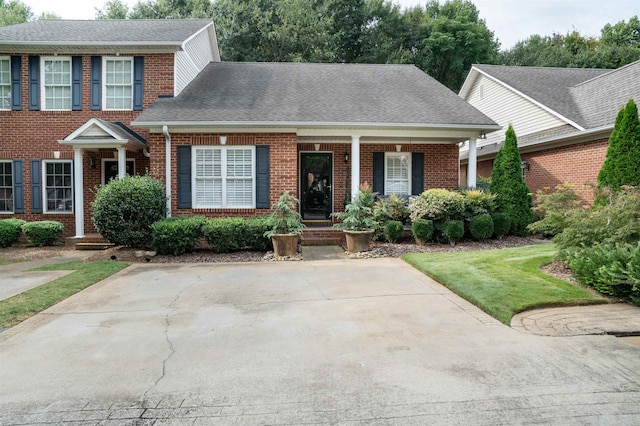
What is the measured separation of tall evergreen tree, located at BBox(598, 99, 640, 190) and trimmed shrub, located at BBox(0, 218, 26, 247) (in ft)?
Result: 49.4

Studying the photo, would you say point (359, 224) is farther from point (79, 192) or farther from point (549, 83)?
point (549, 83)

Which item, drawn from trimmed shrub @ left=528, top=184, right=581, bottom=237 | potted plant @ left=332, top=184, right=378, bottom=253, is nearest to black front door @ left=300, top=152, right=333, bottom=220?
potted plant @ left=332, top=184, right=378, bottom=253

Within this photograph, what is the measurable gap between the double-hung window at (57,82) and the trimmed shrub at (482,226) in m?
12.0

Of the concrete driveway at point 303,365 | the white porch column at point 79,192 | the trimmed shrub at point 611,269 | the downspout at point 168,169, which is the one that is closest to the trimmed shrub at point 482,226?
the trimmed shrub at point 611,269

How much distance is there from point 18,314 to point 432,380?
5087 millimetres

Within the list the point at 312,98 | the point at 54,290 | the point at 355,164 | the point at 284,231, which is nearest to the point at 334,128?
the point at 355,164

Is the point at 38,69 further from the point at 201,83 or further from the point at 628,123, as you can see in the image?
the point at 628,123

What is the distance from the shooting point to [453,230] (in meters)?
10.1

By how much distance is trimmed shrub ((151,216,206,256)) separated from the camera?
9594 millimetres

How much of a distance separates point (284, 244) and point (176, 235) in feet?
8.36

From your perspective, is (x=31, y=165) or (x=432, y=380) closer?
(x=432, y=380)

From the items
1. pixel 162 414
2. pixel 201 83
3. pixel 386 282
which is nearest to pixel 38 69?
pixel 201 83

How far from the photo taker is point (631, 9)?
109 feet

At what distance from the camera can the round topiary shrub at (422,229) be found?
10148 mm
